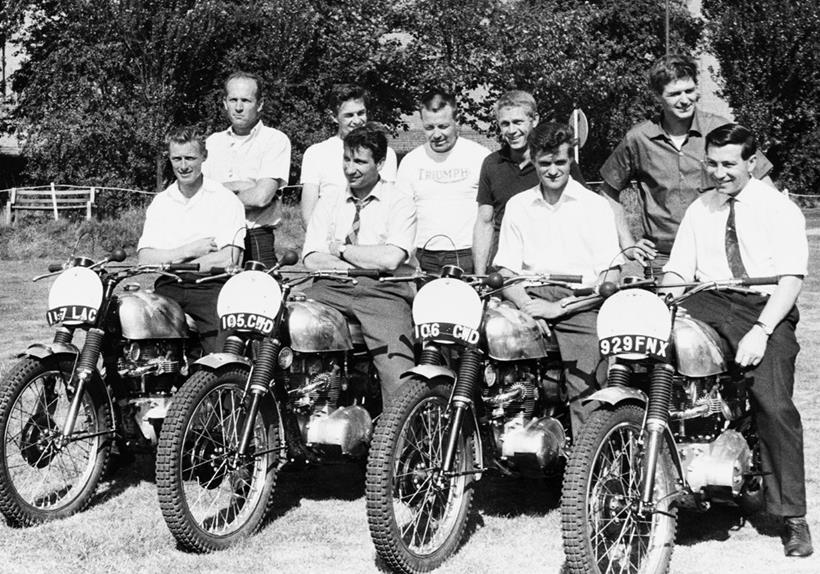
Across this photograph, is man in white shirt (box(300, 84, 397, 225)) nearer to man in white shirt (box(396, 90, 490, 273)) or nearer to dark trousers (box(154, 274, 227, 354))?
man in white shirt (box(396, 90, 490, 273))

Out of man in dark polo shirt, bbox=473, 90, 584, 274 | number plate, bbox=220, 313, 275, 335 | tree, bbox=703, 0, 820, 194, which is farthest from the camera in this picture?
tree, bbox=703, 0, 820, 194

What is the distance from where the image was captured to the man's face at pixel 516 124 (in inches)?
263

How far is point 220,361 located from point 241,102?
245 cm

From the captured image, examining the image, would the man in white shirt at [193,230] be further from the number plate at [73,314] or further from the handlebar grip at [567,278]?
the handlebar grip at [567,278]

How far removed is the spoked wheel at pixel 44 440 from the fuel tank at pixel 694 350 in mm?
2586

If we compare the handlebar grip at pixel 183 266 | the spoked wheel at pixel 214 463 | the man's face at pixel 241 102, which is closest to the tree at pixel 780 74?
the man's face at pixel 241 102

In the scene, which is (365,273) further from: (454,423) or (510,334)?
(454,423)

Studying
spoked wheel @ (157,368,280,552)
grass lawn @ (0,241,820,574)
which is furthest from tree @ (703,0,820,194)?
spoked wheel @ (157,368,280,552)

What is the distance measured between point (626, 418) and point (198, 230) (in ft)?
8.65

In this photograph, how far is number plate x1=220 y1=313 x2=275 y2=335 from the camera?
523cm

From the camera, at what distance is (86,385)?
18.1 ft

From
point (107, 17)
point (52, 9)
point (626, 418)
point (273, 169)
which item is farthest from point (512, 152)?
point (52, 9)

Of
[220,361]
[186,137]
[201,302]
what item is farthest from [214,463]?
[186,137]

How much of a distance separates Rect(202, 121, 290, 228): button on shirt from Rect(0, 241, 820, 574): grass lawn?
61.5 inches
